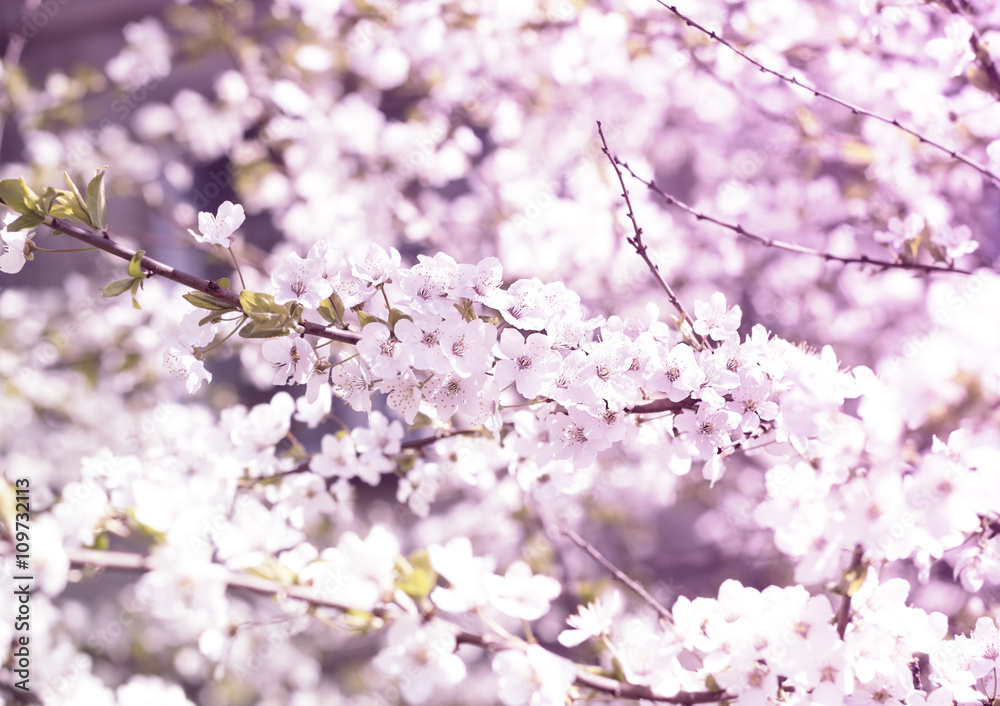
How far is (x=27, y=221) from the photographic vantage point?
2.64 feet

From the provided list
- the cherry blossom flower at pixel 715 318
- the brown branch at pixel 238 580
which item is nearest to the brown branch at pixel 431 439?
the brown branch at pixel 238 580

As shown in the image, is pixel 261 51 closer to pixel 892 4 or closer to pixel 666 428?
pixel 892 4

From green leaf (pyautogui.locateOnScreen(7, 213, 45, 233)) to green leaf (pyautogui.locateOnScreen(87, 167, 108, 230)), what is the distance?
6 centimetres

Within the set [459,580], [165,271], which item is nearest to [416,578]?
[459,580]

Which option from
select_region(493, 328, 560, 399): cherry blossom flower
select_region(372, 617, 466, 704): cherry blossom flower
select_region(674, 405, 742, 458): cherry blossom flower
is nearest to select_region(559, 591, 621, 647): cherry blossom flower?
select_region(372, 617, 466, 704): cherry blossom flower

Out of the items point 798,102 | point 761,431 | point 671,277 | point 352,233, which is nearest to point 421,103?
point 352,233

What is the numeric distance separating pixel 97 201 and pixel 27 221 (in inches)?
3.3

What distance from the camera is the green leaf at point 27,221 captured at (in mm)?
802

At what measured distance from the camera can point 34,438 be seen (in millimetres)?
2941

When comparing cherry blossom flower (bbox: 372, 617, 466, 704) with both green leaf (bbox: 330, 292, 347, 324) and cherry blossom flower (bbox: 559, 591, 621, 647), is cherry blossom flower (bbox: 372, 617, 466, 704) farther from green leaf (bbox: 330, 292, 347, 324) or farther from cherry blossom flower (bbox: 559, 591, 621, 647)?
green leaf (bbox: 330, 292, 347, 324)

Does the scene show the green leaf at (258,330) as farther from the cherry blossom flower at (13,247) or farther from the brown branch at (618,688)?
the brown branch at (618,688)

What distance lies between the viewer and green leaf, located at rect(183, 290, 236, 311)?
0.80 meters

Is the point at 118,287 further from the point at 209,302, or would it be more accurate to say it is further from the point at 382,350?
the point at 382,350

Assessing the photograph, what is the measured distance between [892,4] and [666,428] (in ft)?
3.11
